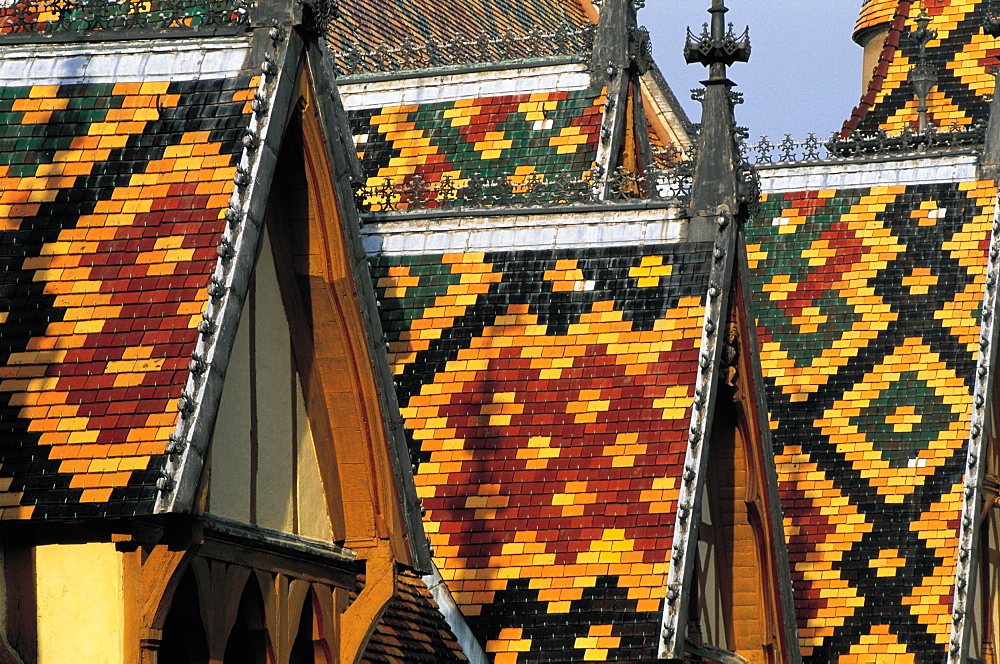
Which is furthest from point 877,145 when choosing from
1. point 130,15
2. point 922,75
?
point 130,15

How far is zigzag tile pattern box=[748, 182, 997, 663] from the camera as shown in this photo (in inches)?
973

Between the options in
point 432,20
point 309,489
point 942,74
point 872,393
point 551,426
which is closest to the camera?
point 309,489

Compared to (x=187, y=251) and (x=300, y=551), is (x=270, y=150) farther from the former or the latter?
(x=300, y=551)

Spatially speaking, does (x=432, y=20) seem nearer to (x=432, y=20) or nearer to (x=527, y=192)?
(x=432, y=20)

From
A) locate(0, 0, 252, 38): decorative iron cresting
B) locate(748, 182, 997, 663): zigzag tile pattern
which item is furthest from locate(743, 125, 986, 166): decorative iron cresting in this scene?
locate(0, 0, 252, 38): decorative iron cresting

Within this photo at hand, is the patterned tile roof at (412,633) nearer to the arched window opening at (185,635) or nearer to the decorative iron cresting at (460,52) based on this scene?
the arched window opening at (185,635)

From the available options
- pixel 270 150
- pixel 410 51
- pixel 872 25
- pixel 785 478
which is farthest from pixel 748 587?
pixel 872 25

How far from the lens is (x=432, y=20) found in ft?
115

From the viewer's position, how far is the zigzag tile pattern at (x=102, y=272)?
1112 cm

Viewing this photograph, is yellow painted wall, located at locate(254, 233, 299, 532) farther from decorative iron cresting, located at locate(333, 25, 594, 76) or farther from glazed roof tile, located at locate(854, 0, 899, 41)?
glazed roof tile, located at locate(854, 0, 899, 41)

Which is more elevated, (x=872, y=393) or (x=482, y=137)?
(x=482, y=137)

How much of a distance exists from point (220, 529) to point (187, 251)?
5.00 feet

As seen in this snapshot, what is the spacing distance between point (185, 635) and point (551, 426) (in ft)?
25.2

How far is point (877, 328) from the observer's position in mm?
27391
